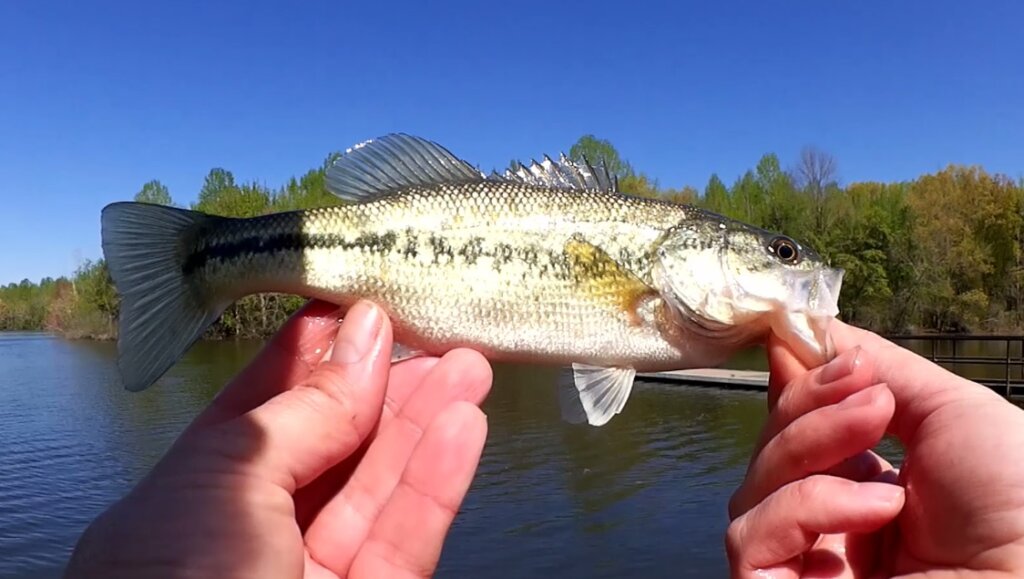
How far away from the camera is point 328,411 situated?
2500mm

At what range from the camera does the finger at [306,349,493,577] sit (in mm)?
2715

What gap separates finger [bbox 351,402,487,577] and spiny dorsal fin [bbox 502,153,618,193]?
47.9 inches

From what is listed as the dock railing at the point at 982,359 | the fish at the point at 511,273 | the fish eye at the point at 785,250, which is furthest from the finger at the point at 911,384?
the dock railing at the point at 982,359

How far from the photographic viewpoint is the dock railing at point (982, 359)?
698 inches

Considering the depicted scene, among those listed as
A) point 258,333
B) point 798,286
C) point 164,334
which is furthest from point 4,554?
point 258,333

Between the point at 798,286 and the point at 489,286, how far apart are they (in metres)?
1.29

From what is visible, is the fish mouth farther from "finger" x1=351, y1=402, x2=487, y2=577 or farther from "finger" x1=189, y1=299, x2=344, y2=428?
"finger" x1=189, y1=299, x2=344, y2=428

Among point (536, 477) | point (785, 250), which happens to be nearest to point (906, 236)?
point (536, 477)

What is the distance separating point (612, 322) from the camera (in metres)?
3.19

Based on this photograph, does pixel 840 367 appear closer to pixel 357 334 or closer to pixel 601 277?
pixel 601 277

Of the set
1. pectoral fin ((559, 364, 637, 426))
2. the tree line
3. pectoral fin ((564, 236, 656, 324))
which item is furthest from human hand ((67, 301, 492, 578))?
the tree line

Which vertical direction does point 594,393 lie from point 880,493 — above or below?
above

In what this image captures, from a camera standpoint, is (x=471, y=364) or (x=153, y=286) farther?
(x=153, y=286)

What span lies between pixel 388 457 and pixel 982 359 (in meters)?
18.2
